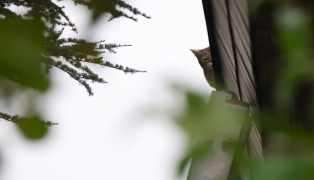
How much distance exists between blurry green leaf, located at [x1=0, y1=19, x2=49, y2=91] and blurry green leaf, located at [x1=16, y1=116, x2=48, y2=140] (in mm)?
74

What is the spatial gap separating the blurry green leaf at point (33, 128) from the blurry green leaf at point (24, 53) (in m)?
0.07

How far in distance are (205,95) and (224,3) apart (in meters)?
1.33

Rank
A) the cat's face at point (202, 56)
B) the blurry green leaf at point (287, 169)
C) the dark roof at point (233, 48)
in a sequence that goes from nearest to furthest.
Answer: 1. the blurry green leaf at point (287, 169)
2. the dark roof at point (233, 48)
3. the cat's face at point (202, 56)

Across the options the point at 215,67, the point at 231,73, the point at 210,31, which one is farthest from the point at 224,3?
the point at 215,67

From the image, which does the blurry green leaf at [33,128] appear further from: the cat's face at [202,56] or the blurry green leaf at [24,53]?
the cat's face at [202,56]

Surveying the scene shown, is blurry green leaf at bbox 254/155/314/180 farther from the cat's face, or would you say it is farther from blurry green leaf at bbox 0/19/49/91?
the cat's face

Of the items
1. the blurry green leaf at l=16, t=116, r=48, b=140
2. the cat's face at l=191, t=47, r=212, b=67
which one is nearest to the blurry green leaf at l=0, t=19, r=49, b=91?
the blurry green leaf at l=16, t=116, r=48, b=140

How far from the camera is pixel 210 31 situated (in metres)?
2.54

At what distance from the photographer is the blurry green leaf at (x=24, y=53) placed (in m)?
0.64

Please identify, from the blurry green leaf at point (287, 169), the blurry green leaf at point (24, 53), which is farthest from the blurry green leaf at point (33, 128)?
the blurry green leaf at point (287, 169)

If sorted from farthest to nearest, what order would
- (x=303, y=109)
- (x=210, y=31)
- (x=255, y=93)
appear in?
(x=210, y=31)
(x=255, y=93)
(x=303, y=109)

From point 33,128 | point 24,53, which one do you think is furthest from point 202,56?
point 24,53

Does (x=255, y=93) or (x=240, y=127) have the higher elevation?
(x=240, y=127)

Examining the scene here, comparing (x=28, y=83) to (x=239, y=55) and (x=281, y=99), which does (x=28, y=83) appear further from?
(x=239, y=55)
